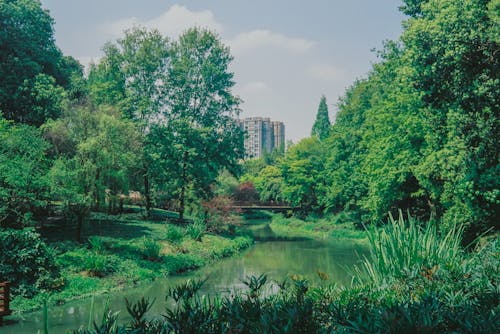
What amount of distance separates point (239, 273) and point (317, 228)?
859 inches

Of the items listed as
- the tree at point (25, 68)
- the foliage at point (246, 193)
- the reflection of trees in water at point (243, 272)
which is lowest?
the reflection of trees in water at point (243, 272)

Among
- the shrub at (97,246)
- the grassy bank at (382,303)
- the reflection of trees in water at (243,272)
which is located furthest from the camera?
the shrub at (97,246)

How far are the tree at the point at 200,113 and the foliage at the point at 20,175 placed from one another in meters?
14.2

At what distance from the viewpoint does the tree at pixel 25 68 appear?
2342 centimetres

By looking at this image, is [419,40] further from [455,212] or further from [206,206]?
[206,206]

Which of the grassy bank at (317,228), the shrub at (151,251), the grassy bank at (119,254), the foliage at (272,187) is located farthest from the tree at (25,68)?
the foliage at (272,187)

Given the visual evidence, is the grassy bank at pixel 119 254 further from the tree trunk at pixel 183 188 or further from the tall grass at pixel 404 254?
the tall grass at pixel 404 254

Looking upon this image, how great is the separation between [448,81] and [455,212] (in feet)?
19.2

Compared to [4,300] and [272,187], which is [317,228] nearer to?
[272,187]

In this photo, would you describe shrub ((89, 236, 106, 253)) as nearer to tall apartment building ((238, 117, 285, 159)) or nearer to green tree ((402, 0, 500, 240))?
green tree ((402, 0, 500, 240))

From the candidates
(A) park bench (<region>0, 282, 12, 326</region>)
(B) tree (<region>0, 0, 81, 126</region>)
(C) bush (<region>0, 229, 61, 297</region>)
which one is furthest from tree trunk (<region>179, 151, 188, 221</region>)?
(A) park bench (<region>0, 282, 12, 326</region>)

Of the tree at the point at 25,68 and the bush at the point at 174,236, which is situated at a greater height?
the tree at the point at 25,68

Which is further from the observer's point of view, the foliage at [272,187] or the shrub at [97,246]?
the foliage at [272,187]

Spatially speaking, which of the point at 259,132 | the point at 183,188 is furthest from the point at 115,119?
the point at 259,132
